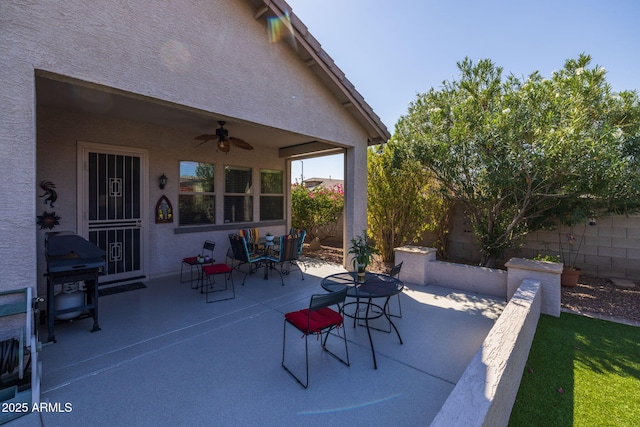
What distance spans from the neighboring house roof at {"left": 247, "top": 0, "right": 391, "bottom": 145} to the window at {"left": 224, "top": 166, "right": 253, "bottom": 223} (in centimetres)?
357

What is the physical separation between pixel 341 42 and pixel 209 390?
778 centimetres

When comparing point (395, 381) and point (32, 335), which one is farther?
point (395, 381)

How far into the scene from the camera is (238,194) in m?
8.23

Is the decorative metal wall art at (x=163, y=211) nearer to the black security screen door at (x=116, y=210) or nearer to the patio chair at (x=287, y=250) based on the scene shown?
the black security screen door at (x=116, y=210)

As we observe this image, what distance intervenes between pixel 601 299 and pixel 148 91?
28.8ft

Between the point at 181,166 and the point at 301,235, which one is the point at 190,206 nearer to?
the point at 181,166

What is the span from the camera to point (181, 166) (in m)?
7.05

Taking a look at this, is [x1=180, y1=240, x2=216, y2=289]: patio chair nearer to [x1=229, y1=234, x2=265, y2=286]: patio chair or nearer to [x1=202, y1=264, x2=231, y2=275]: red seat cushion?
[x1=229, y1=234, x2=265, y2=286]: patio chair

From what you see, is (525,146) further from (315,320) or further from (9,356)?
(9,356)

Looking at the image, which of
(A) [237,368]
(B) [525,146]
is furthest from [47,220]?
(B) [525,146]

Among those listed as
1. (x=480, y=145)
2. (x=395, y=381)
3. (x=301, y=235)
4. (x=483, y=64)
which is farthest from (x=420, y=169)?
(x=395, y=381)

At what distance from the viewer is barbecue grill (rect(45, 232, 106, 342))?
3660mm

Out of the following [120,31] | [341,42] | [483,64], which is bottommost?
[120,31]

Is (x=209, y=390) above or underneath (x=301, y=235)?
underneath
